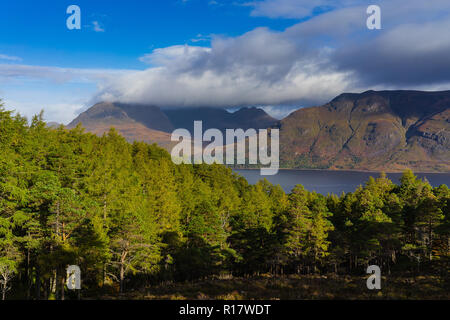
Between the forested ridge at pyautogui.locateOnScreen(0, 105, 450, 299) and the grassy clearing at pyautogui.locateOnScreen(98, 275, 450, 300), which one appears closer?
the grassy clearing at pyautogui.locateOnScreen(98, 275, 450, 300)

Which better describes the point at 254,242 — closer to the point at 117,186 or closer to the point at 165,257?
the point at 165,257

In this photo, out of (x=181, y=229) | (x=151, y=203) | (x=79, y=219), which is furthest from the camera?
(x=181, y=229)

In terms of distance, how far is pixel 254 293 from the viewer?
19516 mm

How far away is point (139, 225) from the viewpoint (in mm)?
30641

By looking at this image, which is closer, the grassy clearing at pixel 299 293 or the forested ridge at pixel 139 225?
the grassy clearing at pixel 299 293

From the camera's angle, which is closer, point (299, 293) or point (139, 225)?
point (299, 293)

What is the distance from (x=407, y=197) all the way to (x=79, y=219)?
63170 millimetres

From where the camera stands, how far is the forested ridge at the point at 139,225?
2514 centimetres

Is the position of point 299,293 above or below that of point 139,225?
below

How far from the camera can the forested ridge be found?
82.5 ft
